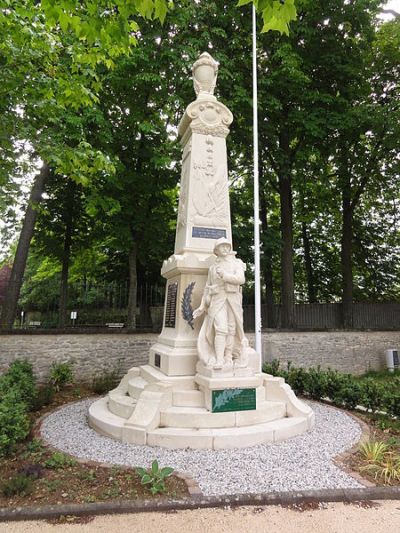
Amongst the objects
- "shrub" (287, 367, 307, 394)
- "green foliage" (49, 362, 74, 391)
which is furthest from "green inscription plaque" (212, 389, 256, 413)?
"green foliage" (49, 362, 74, 391)

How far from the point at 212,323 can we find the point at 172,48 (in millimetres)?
10176

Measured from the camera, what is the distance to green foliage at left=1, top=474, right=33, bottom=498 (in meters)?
3.57

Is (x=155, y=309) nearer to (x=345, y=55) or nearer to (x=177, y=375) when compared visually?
(x=177, y=375)

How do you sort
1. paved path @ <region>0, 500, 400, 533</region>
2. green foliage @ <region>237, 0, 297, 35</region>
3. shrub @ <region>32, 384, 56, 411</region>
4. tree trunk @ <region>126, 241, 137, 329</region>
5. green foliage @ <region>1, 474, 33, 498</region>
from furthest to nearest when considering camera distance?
tree trunk @ <region>126, 241, 137, 329</region> → shrub @ <region>32, 384, 56, 411</region> → green foliage @ <region>1, 474, 33, 498</region> → paved path @ <region>0, 500, 400, 533</region> → green foliage @ <region>237, 0, 297, 35</region>

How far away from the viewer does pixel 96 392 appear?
30.4 ft

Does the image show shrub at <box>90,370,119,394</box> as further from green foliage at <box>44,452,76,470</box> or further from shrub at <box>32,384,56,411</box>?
green foliage at <box>44,452,76,470</box>

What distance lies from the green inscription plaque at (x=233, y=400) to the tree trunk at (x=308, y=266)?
47.0 ft

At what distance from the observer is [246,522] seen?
3.27 meters

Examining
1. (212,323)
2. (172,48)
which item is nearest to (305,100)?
(172,48)

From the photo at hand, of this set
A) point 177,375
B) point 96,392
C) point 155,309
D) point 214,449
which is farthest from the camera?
point 155,309

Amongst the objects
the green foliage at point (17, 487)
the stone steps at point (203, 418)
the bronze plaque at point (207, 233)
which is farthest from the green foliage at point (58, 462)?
the bronze plaque at point (207, 233)

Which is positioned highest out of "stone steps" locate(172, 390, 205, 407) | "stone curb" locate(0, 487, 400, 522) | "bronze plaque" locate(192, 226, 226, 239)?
"bronze plaque" locate(192, 226, 226, 239)

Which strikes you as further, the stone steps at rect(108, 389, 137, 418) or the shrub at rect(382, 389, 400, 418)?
the shrub at rect(382, 389, 400, 418)

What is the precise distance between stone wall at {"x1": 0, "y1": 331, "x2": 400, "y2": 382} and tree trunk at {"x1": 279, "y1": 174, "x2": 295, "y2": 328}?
4.15ft
